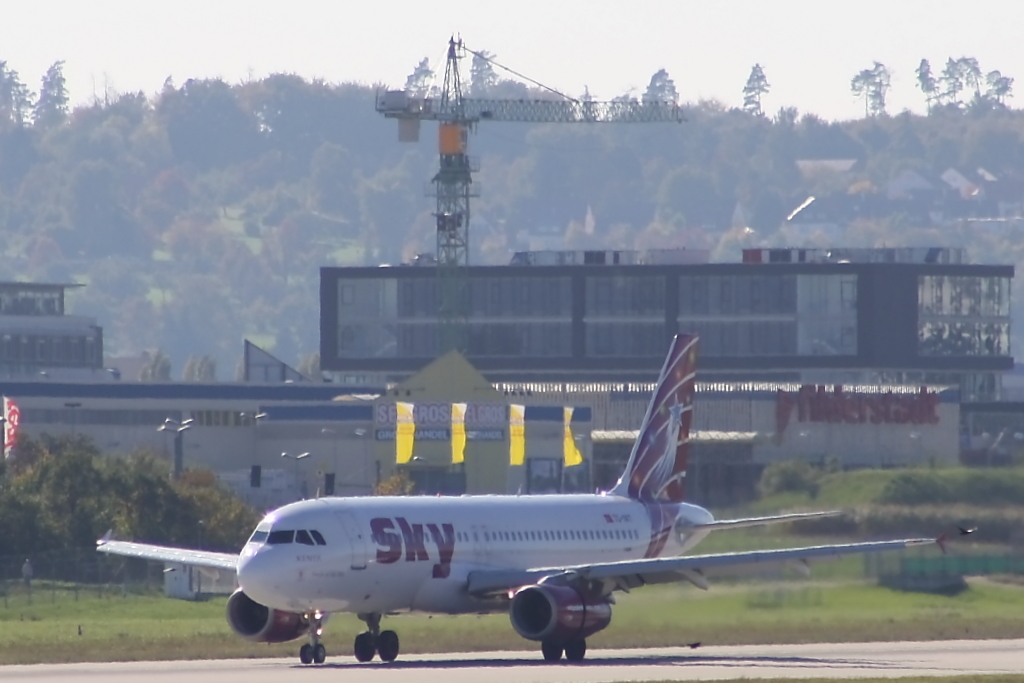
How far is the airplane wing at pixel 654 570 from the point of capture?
60219 mm

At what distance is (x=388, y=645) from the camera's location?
60406mm

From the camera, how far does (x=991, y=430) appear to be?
189 meters

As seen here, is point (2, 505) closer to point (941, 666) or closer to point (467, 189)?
point (941, 666)

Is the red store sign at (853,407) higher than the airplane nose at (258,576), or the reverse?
the airplane nose at (258,576)

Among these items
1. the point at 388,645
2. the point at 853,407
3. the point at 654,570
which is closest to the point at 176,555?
the point at 388,645

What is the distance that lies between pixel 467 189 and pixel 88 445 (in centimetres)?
7163

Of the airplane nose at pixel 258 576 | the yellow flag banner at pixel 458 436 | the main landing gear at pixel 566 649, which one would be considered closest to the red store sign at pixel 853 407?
the yellow flag banner at pixel 458 436

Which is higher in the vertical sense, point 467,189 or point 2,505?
point 467,189

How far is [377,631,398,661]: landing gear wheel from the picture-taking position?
198ft

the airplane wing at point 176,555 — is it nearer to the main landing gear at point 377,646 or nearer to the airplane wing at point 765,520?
the main landing gear at point 377,646

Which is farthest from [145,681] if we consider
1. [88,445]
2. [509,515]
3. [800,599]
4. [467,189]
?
[467,189]

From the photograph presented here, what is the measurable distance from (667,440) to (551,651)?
12.4 meters

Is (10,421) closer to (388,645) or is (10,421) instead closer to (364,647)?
(364,647)

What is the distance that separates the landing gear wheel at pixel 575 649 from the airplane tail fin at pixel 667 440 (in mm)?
10700
